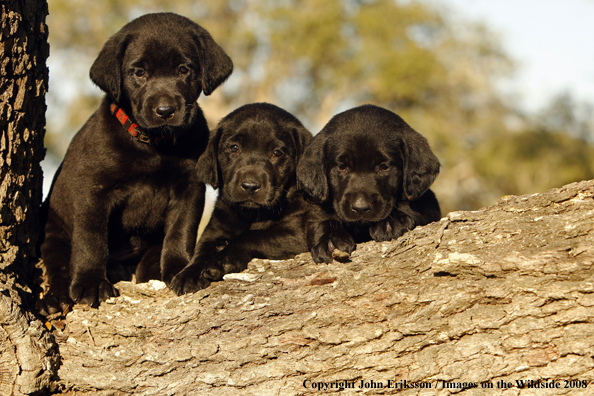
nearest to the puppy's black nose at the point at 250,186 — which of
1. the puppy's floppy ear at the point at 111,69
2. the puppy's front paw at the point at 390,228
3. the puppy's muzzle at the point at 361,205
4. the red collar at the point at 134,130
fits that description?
the red collar at the point at 134,130

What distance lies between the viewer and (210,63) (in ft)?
15.6

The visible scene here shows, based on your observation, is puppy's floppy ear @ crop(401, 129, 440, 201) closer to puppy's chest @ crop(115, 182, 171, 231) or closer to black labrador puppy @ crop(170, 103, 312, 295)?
black labrador puppy @ crop(170, 103, 312, 295)

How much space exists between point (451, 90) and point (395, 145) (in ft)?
78.4

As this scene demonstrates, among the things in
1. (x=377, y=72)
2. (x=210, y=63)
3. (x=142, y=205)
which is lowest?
(x=142, y=205)

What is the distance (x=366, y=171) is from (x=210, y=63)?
1505 mm

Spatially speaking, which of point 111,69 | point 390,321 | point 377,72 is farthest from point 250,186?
point 377,72

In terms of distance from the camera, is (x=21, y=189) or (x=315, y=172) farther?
(x=315, y=172)

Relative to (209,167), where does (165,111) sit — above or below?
above

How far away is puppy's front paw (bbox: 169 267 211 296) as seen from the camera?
384 centimetres

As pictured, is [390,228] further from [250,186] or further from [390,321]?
[250,186]

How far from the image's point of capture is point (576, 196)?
3020 mm

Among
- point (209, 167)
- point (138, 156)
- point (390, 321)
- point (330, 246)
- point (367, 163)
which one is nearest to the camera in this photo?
point (390, 321)

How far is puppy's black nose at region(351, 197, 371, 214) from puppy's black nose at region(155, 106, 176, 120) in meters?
1.46

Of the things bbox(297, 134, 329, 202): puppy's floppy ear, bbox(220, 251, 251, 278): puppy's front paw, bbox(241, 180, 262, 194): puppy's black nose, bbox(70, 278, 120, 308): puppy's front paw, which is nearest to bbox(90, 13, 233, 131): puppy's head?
bbox(241, 180, 262, 194): puppy's black nose
